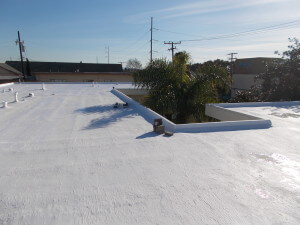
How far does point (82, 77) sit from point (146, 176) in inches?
1487

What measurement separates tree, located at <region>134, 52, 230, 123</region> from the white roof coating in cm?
425

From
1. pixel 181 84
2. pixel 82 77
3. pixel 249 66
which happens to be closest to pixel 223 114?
pixel 181 84

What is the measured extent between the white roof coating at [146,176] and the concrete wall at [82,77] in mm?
32625

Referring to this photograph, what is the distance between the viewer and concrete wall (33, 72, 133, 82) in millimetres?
37272

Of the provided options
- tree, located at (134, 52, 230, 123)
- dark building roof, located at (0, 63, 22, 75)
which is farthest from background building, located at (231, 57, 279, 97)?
dark building roof, located at (0, 63, 22, 75)

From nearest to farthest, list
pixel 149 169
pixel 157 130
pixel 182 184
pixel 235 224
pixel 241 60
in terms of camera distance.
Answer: pixel 235 224 → pixel 182 184 → pixel 149 169 → pixel 157 130 → pixel 241 60

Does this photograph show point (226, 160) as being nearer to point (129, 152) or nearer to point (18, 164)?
point (129, 152)

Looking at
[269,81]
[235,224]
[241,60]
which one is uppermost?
[241,60]

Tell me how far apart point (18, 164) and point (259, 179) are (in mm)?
3762

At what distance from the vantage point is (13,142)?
15.3 ft

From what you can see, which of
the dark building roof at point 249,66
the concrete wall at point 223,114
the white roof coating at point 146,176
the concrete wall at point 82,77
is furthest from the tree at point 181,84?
the dark building roof at point 249,66

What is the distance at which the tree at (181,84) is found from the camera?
9.62m

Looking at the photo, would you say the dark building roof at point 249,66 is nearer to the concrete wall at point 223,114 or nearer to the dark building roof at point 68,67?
the dark building roof at point 68,67

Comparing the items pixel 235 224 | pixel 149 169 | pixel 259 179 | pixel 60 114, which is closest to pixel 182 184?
pixel 149 169
